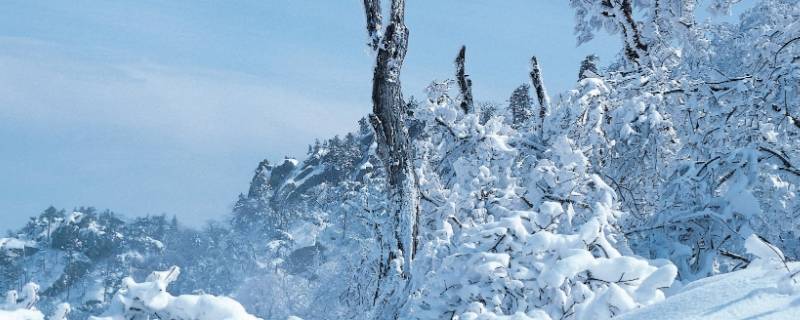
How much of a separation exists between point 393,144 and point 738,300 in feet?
13.5

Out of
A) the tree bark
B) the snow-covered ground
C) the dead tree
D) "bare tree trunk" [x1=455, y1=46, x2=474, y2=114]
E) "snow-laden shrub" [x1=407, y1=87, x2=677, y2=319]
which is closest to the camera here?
the snow-covered ground

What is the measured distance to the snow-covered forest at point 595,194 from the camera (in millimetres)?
3267

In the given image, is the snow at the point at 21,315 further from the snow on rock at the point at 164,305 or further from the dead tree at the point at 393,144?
the dead tree at the point at 393,144

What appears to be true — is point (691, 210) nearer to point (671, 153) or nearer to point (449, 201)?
point (671, 153)

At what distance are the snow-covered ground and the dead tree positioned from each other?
353cm

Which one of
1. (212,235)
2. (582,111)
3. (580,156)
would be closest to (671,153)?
(582,111)

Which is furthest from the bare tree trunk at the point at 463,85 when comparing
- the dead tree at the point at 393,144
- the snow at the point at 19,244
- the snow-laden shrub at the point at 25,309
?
the snow at the point at 19,244

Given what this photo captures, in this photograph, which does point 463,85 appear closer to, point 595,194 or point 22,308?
point 595,194

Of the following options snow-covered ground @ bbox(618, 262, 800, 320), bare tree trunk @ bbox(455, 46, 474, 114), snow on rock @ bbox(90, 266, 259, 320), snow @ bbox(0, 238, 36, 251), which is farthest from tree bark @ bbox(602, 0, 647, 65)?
snow @ bbox(0, 238, 36, 251)

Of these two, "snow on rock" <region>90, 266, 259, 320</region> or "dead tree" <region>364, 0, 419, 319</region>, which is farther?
"dead tree" <region>364, 0, 419, 319</region>

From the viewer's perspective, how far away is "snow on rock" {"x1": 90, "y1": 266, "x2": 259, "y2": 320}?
3051mm

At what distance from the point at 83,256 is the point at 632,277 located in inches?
4772

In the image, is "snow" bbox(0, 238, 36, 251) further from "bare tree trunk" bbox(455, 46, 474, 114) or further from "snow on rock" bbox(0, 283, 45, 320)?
"snow on rock" bbox(0, 283, 45, 320)

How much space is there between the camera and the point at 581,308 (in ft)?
11.9
